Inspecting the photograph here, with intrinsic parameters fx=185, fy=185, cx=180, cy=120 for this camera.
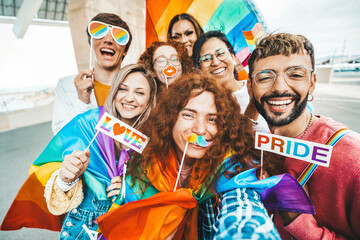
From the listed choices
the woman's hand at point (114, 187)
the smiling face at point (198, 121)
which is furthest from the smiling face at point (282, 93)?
the woman's hand at point (114, 187)

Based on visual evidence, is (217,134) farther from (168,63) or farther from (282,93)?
(168,63)

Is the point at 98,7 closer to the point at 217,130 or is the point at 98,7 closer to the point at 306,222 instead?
the point at 217,130

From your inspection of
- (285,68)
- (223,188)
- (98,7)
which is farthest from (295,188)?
(98,7)

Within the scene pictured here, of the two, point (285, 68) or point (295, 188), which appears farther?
point (285, 68)

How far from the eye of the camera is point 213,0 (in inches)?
74.1

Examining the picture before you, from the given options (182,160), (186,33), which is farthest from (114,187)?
(186,33)

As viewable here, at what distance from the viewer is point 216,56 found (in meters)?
1.62

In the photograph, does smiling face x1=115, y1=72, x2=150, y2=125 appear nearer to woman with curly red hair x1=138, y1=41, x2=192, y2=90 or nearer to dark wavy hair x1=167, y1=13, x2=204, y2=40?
woman with curly red hair x1=138, y1=41, x2=192, y2=90

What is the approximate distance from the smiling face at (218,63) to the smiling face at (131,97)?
0.59m

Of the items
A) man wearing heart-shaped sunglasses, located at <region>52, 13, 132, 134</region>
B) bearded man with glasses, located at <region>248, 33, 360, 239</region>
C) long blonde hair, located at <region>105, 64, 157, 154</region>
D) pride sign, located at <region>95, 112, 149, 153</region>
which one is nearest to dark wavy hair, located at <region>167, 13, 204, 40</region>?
man wearing heart-shaped sunglasses, located at <region>52, 13, 132, 134</region>

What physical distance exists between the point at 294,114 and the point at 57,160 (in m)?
1.69

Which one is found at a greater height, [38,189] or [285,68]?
[285,68]

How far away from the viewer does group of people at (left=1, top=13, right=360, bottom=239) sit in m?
0.96

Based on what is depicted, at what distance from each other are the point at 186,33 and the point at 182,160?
141 cm
